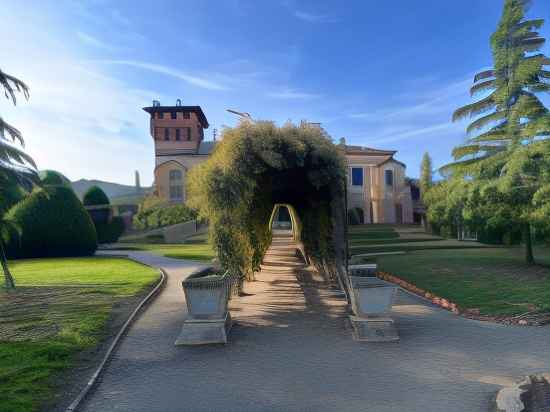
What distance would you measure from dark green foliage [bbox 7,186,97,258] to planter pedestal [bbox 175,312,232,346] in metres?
18.2

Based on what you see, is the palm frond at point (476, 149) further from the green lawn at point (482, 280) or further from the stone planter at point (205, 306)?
the stone planter at point (205, 306)

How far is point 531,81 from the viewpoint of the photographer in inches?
502

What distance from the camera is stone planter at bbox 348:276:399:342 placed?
635cm

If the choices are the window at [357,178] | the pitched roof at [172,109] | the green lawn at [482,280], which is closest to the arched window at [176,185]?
the pitched roof at [172,109]

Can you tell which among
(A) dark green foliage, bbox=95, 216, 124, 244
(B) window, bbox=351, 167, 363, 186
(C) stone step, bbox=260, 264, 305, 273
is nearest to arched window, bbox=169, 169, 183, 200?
(A) dark green foliage, bbox=95, 216, 124, 244

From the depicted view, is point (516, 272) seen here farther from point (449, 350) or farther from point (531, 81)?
point (449, 350)

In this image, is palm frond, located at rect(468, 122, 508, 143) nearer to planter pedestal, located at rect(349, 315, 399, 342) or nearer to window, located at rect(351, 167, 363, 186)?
planter pedestal, located at rect(349, 315, 399, 342)

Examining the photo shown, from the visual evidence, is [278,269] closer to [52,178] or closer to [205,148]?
[52,178]

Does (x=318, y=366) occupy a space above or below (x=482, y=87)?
below

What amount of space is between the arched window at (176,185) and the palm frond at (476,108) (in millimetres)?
34711

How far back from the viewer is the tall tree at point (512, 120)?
11211mm

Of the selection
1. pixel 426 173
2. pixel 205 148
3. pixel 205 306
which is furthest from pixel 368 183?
pixel 205 306

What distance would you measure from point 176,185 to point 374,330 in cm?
4005

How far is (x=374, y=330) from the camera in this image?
20.9 feet
